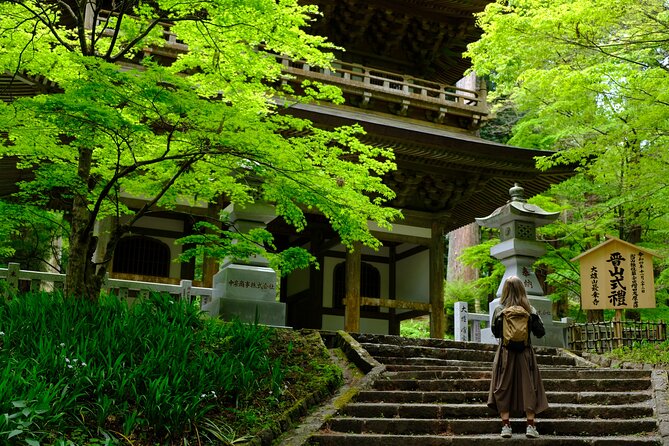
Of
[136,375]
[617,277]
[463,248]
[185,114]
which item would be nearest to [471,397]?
[136,375]

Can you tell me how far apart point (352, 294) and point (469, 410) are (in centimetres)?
761

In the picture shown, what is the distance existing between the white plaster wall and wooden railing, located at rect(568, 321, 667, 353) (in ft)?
15.0

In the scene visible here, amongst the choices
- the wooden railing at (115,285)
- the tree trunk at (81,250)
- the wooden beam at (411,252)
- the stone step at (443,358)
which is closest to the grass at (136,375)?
the tree trunk at (81,250)

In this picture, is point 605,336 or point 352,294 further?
point 352,294

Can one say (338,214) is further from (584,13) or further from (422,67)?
(422,67)

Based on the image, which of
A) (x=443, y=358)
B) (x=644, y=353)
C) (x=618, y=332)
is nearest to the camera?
(x=443, y=358)

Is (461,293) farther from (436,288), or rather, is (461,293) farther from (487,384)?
(487,384)

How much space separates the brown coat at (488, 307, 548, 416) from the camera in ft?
20.7

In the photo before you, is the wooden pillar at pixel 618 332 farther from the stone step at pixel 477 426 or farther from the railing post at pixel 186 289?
the railing post at pixel 186 289

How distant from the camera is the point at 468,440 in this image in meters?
6.39

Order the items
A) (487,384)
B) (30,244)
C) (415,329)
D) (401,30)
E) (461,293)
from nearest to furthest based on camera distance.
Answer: (487,384)
(30,244)
(401,30)
(461,293)
(415,329)

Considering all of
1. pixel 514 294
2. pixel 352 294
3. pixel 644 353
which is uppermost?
pixel 352 294

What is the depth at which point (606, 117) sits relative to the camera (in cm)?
1352

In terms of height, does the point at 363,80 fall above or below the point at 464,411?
above
